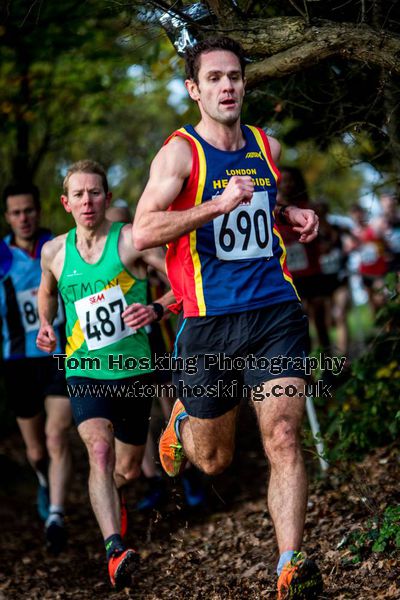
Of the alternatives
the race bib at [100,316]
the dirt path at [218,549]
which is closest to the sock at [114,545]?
the dirt path at [218,549]

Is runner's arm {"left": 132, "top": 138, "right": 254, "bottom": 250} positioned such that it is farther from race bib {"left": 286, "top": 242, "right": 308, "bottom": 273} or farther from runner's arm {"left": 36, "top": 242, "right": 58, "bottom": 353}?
race bib {"left": 286, "top": 242, "right": 308, "bottom": 273}

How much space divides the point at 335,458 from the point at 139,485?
3090mm

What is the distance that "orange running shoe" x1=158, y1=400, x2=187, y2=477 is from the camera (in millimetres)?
4812

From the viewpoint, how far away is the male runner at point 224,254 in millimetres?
4070

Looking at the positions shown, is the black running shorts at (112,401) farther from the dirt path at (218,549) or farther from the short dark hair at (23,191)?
the short dark hair at (23,191)

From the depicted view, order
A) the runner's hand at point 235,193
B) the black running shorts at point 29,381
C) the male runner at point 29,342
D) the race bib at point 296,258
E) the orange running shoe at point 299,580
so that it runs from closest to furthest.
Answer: the orange running shoe at point 299,580 < the runner's hand at point 235,193 < the male runner at point 29,342 < the black running shorts at point 29,381 < the race bib at point 296,258

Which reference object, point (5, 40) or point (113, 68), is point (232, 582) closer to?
point (5, 40)

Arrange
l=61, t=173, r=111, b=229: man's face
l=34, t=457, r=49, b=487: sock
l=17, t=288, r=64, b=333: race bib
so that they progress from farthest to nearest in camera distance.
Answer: l=34, t=457, r=49, b=487: sock → l=17, t=288, r=64, b=333: race bib → l=61, t=173, r=111, b=229: man's face

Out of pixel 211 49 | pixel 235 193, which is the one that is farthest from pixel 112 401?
pixel 211 49

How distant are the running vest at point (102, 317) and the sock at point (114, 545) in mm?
912

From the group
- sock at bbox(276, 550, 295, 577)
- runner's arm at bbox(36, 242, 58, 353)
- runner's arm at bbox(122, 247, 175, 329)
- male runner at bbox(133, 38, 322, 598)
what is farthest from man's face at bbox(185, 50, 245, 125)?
sock at bbox(276, 550, 295, 577)

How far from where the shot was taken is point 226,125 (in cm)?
427

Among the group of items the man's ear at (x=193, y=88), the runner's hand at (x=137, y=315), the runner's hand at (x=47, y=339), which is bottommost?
the runner's hand at (x=47, y=339)

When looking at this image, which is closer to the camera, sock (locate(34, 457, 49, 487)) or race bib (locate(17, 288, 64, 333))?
race bib (locate(17, 288, 64, 333))
